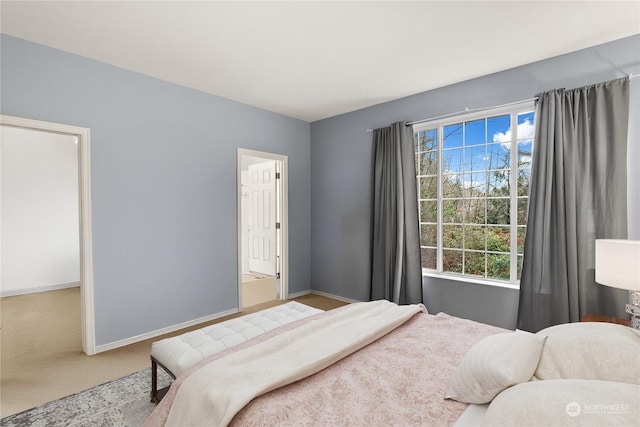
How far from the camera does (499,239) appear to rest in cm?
321

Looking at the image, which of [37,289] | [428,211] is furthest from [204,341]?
[37,289]

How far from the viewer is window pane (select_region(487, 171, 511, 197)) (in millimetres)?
3172

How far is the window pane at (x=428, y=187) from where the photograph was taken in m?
3.67

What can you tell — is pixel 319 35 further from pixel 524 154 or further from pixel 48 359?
pixel 48 359

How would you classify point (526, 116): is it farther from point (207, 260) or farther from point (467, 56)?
point (207, 260)

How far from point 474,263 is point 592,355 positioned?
2.30m

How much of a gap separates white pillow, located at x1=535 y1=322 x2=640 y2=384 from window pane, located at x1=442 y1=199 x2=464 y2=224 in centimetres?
220

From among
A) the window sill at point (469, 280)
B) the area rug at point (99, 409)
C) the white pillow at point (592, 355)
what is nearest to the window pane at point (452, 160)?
the window sill at point (469, 280)

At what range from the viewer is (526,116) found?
3.04 metres

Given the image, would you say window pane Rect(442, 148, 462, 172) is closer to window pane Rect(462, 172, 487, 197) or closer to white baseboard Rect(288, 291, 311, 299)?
window pane Rect(462, 172, 487, 197)

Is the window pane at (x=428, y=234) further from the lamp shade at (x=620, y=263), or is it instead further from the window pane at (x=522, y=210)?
the lamp shade at (x=620, y=263)

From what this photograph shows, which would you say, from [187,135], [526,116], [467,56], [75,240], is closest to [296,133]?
[187,135]

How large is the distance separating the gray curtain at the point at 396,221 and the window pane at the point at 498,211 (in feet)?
2.51

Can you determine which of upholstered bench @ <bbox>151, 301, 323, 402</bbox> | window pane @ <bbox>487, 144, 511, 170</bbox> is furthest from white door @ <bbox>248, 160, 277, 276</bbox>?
window pane @ <bbox>487, 144, 511, 170</bbox>
